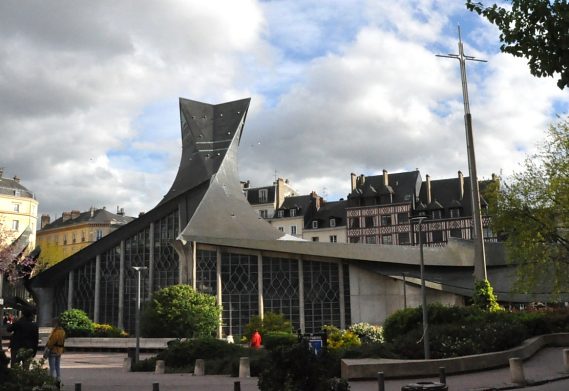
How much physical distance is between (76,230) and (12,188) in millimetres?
10821

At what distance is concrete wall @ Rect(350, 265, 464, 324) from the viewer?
38.2 m

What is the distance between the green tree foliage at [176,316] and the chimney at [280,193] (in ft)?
137

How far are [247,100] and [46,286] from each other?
70.8 ft

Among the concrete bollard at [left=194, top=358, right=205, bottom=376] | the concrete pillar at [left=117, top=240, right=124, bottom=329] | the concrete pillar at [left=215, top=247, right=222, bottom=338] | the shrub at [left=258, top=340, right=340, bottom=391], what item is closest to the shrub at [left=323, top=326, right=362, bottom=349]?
the concrete bollard at [left=194, top=358, right=205, bottom=376]

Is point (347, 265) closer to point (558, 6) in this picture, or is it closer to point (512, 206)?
point (512, 206)

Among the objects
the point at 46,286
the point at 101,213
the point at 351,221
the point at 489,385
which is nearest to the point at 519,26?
the point at 489,385

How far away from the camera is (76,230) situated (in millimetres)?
87688

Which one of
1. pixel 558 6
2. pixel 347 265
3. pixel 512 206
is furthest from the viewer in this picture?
pixel 347 265

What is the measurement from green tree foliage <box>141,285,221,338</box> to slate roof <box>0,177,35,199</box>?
51.9 m

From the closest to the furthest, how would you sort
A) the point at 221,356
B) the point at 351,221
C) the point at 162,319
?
the point at 221,356
the point at 162,319
the point at 351,221

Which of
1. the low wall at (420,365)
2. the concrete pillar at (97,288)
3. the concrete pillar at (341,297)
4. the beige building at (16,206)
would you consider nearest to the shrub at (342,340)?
the low wall at (420,365)

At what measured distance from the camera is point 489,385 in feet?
47.6

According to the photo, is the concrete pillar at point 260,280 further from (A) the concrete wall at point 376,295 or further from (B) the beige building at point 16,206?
(B) the beige building at point 16,206

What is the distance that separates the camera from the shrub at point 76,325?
1499 inches
